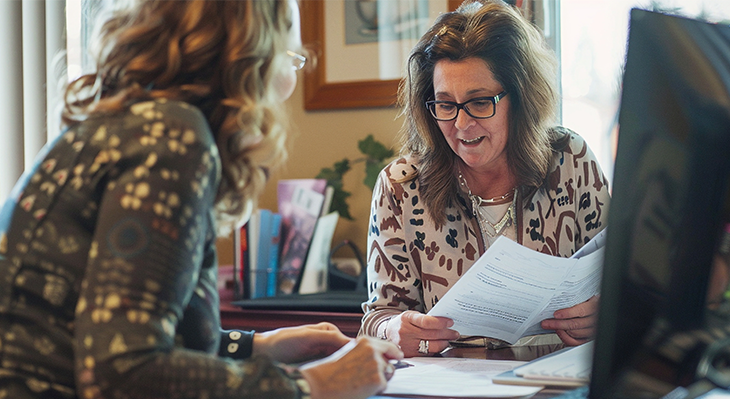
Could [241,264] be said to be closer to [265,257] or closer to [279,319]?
[265,257]

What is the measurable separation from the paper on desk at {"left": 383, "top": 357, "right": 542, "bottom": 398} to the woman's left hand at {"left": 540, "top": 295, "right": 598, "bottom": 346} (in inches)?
8.5

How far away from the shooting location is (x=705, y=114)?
1.88 ft

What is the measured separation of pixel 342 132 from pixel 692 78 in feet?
5.67

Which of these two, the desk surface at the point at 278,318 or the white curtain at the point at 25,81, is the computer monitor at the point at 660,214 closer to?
the desk surface at the point at 278,318

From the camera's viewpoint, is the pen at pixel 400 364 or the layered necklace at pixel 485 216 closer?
the pen at pixel 400 364

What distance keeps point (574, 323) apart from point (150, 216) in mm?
864

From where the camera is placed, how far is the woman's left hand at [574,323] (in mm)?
1187

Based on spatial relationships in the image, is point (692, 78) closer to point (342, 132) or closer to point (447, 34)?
point (447, 34)

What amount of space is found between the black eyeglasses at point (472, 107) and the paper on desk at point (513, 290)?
1.40 feet

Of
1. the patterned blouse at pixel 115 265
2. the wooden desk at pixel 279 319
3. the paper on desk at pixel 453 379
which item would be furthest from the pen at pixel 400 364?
the wooden desk at pixel 279 319

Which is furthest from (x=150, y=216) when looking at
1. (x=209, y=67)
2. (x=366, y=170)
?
(x=366, y=170)

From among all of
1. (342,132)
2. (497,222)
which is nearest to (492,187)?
(497,222)

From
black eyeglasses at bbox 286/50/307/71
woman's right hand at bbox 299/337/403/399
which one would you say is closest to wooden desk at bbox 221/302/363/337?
black eyeglasses at bbox 286/50/307/71

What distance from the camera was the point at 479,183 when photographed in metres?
1.51
